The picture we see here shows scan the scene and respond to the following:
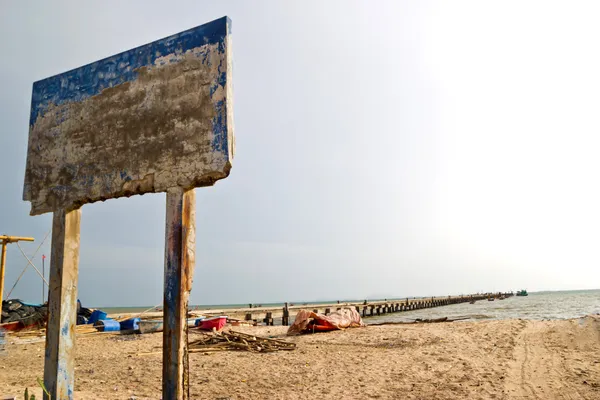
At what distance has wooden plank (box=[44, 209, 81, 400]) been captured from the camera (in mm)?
5914

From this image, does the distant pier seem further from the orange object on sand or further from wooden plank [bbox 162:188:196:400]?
wooden plank [bbox 162:188:196:400]

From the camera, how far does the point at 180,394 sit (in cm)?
507

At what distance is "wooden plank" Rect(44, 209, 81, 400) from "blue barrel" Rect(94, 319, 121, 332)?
1109 cm

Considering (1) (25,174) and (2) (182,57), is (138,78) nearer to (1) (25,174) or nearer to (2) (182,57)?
(2) (182,57)

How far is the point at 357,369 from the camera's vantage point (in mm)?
9258

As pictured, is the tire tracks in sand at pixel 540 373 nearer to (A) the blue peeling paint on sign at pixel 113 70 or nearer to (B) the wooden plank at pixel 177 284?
(B) the wooden plank at pixel 177 284

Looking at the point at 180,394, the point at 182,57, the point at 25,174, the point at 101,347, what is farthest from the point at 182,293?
the point at 101,347

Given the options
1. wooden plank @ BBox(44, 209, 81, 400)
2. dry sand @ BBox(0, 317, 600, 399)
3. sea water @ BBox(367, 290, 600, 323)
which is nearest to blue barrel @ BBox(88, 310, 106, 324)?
dry sand @ BBox(0, 317, 600, 399)

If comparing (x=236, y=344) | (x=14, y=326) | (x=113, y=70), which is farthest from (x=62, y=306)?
(x=14, y=326)

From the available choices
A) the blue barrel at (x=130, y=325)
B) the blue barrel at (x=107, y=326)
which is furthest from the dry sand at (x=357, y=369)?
the blue barrel at (x=130, y=325)

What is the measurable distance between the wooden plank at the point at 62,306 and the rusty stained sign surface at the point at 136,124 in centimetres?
37

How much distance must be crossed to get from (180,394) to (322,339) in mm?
9763

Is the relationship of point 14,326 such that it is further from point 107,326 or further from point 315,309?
point 315,309

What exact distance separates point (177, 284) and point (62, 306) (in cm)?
212
